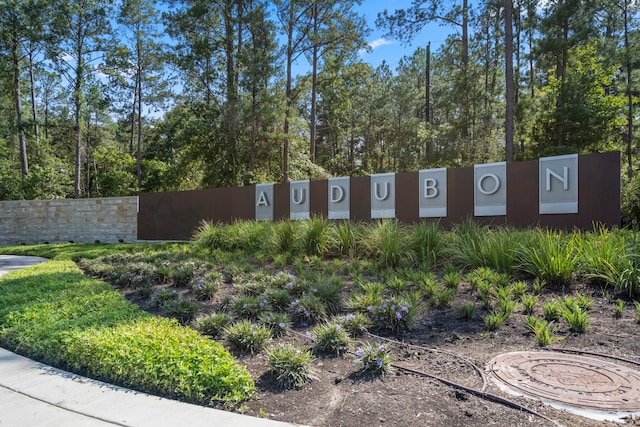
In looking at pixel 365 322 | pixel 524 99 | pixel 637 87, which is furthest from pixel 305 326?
pixel 637 87

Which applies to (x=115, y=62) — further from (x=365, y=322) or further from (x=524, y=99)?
(x=365, y=322)

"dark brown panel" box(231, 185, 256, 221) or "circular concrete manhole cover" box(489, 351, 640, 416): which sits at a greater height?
"dark brown panel" box(231, 185, 256, 221)

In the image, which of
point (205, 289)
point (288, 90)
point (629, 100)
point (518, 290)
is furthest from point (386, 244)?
point (629, 100)

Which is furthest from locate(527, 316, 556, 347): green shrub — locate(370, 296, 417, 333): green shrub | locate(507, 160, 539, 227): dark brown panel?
locate(507, 160, 539, 227): dark brown panel

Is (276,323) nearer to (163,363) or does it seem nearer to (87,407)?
(163,363)

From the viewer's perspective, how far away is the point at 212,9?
18.2m

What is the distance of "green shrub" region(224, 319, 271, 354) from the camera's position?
10.4ft

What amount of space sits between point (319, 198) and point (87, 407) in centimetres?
928

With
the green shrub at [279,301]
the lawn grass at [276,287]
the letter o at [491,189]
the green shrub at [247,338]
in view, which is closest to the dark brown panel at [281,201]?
the lawn grass at [276,287]

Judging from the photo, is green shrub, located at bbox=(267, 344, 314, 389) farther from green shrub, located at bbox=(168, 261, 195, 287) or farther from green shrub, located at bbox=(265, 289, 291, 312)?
green shrub, located at bbox=(168, 261, 195, 287)

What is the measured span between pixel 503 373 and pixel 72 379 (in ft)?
9.31

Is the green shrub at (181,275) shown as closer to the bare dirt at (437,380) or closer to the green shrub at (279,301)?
the green shrub at (279,301)

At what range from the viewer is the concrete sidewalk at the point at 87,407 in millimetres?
2107

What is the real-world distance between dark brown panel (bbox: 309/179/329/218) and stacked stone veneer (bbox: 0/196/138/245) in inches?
310
